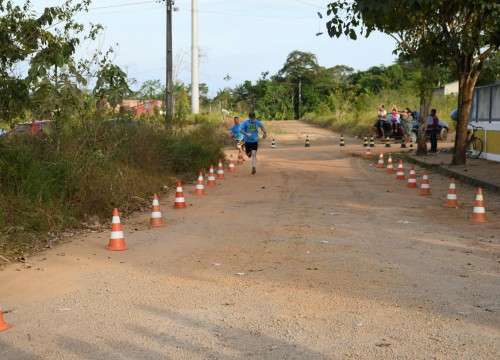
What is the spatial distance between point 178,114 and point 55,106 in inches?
444

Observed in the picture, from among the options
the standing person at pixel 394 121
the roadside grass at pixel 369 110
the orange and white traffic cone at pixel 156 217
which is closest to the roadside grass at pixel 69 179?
the orange and white traffic cone at pixel 156 217

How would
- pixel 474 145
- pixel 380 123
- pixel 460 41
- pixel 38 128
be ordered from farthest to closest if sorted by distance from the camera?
pixel 380 123 < pixel 474 145 < pixel 460 41 < pixel 38 128

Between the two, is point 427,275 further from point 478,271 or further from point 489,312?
point 489,312

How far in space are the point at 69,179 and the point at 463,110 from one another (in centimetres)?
1301

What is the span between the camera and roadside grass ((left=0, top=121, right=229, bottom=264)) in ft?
29.8

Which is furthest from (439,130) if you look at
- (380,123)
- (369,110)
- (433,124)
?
(369,110)

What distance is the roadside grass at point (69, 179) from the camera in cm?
909

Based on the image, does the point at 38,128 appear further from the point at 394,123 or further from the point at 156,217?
the point at 394,123

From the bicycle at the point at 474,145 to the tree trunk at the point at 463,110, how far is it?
2443 millimetres

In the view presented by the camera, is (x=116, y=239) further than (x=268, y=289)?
Yes

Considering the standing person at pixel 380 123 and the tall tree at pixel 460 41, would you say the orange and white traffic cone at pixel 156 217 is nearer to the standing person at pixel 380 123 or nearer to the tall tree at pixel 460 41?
the tall tree at pixel 460 41

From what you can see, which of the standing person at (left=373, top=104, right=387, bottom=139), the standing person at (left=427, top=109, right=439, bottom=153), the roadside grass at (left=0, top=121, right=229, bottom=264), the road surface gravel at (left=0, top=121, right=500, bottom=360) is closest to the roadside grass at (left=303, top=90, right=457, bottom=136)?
the standing person at (left=373, top=104, right=387, bottom=139)

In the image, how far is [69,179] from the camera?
10.9 m

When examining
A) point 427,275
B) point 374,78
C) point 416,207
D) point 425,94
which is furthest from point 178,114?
point 374,78
